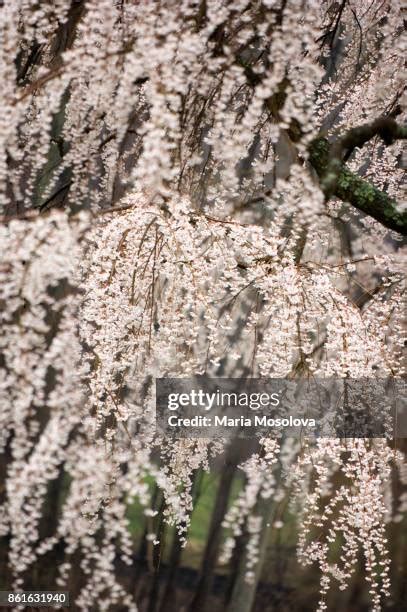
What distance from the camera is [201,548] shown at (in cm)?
621

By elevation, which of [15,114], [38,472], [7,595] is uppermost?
[15,114]

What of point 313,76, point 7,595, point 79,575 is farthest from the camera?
point 79,575

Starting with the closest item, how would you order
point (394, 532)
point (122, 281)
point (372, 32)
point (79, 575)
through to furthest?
point (122, 281)
point (372, 32)
point (79, 575)
point (394, 532)

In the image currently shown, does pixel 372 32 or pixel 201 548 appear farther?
pixel 201 548

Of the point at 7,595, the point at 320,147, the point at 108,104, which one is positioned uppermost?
the point at 320,147

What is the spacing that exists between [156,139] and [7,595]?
3.94 meters

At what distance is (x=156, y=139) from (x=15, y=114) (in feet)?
1.22

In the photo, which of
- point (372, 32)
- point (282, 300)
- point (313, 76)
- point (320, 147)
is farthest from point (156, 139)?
point (372, 32)

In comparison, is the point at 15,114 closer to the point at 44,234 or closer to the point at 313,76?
the point at 44,234

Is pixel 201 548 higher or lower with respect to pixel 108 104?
lower

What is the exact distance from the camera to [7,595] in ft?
14.2

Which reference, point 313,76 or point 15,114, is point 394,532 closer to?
point 313,76

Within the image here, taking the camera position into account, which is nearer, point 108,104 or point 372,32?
point 108,104

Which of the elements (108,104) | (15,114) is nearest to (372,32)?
(108,104)
